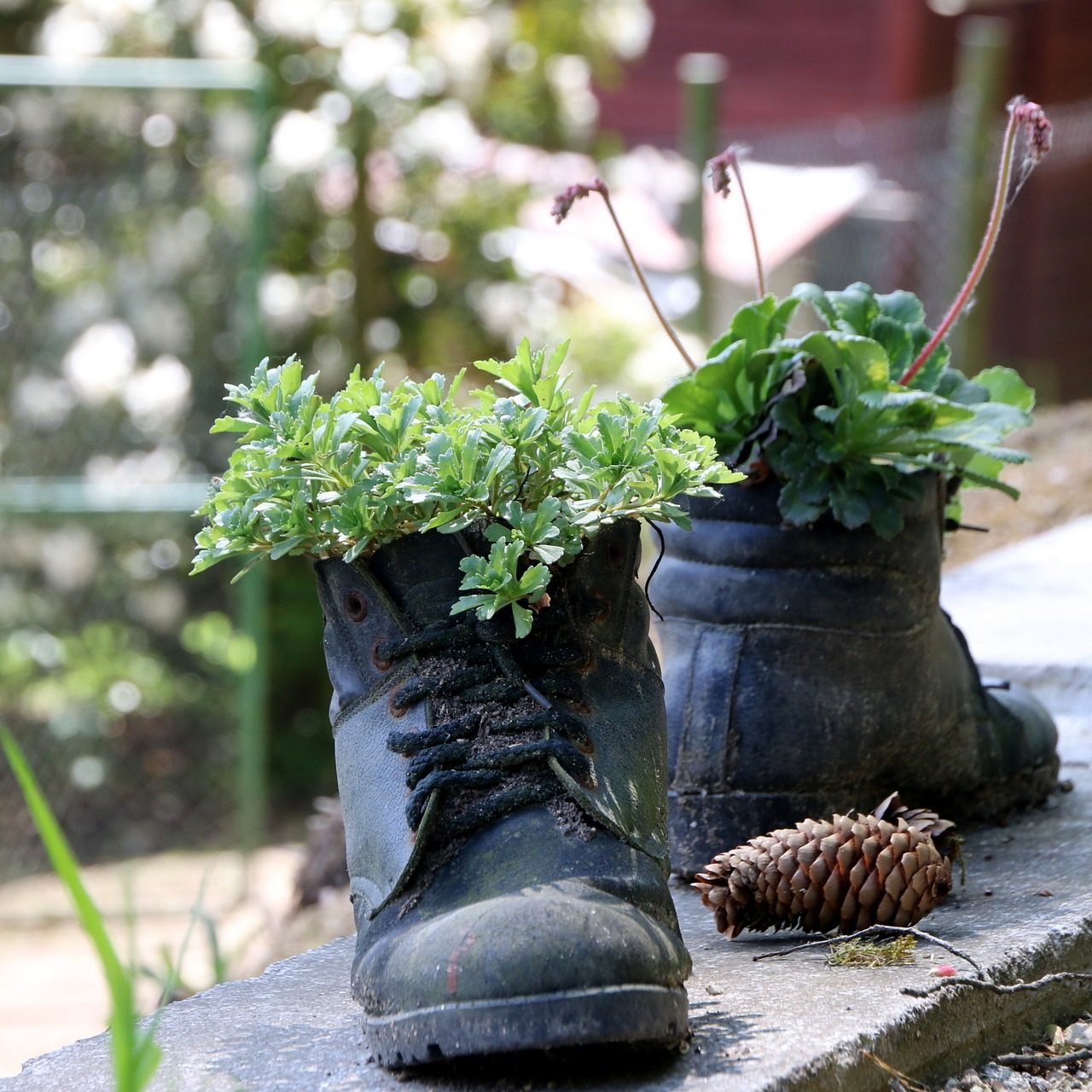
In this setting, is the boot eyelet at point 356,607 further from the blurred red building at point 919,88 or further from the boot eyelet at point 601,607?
the blurred red building at point 919,88

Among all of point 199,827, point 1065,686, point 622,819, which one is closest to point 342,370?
point 199,827

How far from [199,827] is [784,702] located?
3.70 meters

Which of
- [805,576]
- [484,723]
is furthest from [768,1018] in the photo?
[805,576]

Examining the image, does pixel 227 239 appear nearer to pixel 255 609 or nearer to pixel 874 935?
pixel 255 609

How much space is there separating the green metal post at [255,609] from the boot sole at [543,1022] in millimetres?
3643

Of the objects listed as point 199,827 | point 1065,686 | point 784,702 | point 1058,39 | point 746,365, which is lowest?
point 199,827

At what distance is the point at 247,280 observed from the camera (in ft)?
15.9

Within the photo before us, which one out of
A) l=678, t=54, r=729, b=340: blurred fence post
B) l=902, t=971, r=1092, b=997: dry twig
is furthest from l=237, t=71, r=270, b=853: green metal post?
l=902, t=971, r=1092, b=997: dry twig

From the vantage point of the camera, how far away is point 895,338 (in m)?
1.84

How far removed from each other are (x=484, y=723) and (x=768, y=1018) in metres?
0.34

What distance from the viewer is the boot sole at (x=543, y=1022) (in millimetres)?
1129

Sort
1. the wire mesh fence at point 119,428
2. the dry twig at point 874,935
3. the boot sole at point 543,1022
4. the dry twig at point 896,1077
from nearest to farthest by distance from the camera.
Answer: the boot sole at point 543,1022 → the dry twig at point 896,1077 → the dry twig at point 874,935 → the wire mesh fence at point 119,428

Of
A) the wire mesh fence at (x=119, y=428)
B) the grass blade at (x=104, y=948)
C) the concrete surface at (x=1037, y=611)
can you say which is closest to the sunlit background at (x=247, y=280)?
the wire mesh fence at (x=119, y=428)

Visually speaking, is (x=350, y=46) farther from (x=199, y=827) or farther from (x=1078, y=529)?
(x=1078, y=529)
